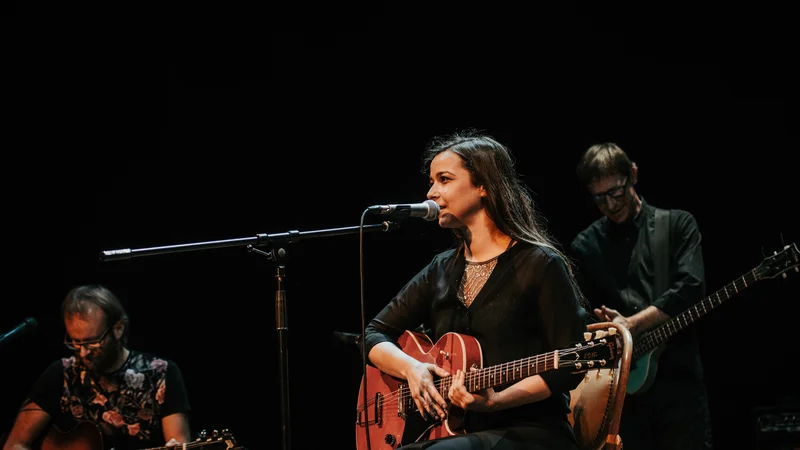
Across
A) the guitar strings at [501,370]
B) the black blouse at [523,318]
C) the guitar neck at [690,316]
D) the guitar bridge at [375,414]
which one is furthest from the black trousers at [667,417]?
the guitar strings at [501,370]

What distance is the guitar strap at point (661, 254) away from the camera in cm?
466

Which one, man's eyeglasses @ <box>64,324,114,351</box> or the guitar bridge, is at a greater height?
man's eyeglasses @ <box>64,324,114,351</box>

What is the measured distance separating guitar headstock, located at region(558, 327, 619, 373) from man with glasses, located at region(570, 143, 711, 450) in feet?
6.00

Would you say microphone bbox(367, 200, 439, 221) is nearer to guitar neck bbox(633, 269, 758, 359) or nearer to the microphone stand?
the microphone stand

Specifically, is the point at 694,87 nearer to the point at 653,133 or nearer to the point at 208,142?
the point at 653,133

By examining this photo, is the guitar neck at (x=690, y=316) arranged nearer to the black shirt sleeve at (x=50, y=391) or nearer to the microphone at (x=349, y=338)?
the microphone at (x=349, y=338)

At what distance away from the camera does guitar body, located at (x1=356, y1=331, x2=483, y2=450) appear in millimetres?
2996

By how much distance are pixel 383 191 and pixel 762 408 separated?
106 inches

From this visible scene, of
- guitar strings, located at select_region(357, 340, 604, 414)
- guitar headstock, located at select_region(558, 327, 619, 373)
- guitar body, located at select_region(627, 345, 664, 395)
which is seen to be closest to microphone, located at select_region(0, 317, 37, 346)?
guitar strings, located at select_region(357, 340, 604, 414)

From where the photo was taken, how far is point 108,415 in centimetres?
454

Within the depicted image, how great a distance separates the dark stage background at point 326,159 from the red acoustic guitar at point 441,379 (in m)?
1.92

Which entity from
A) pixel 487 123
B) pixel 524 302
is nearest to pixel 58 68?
pixel 487 123

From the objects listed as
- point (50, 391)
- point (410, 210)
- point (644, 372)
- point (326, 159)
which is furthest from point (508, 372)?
point (326, 159)

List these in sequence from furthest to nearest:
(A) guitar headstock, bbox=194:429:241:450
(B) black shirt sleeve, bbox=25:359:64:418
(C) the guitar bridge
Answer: (B) black shirt sleeve, bbox=25:359:64:418 < (A) guitar headstock, bbox=194:429:241:450 < (C) the guitar bridge
